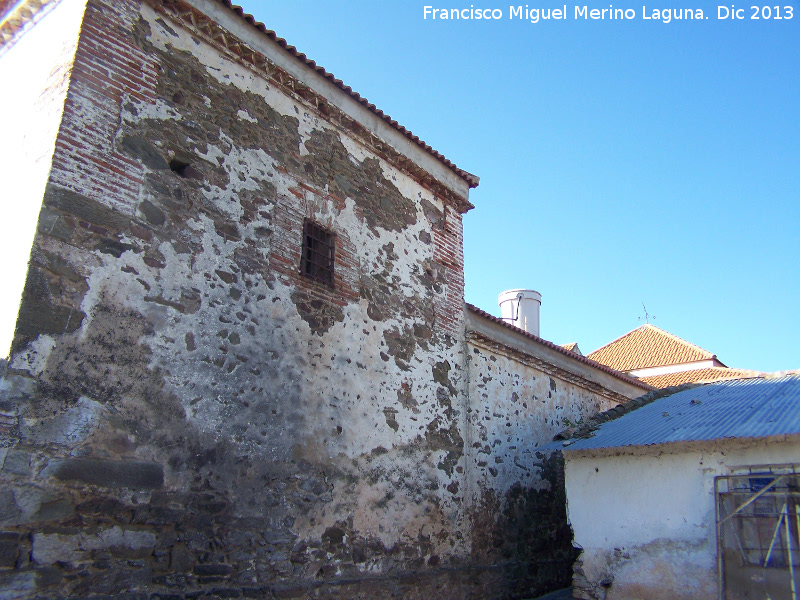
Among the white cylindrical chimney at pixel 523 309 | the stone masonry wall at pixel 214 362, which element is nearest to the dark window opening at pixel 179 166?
the stone masonry wall at pixel 214 362

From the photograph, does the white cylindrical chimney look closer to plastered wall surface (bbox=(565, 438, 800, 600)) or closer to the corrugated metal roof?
the corrugated metal roof

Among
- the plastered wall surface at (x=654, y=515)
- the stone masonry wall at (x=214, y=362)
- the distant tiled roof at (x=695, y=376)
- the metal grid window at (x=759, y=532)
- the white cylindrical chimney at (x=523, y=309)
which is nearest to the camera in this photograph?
the stone masonry wall at (x=214, y=362)

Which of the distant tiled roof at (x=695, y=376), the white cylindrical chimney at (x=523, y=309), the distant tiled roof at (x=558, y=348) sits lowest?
the distant tiled roof at (x=558, y=348)

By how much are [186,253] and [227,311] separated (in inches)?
26.0

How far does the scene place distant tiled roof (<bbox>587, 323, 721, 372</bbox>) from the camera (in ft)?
72.9

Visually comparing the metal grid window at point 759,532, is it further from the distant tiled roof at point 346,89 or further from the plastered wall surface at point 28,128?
the plastered wall surface at point 28,128

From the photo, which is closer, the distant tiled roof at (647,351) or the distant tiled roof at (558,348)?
the distant tiled roof at (558,348)

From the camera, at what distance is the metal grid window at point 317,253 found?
6.94 metres

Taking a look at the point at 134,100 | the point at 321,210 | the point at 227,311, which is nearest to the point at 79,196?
the point at 134,100

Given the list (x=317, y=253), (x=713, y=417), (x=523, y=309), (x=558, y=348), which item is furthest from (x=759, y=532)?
(x=523, y=309)

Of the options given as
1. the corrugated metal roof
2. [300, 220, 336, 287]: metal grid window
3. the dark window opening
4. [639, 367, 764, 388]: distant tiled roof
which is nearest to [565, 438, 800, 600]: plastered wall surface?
the corrugated metal roof

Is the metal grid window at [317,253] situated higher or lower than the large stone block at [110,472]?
higher

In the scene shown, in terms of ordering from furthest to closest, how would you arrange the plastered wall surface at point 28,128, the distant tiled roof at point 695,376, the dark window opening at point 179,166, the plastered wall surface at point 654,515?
1. the distant tiled roof at point 695,376
2. the plastered wall surface at point 654,515
3. the dark window opening at point 179,166
4. the plastered wall surface at point 28,128

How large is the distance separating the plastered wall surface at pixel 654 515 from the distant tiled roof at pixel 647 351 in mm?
15493
